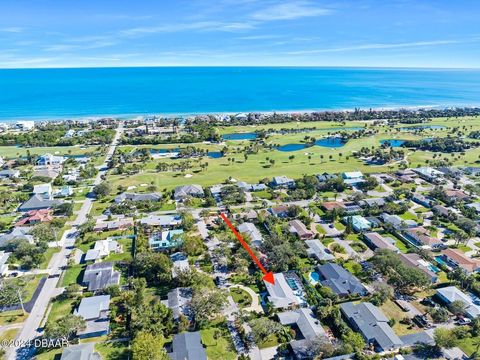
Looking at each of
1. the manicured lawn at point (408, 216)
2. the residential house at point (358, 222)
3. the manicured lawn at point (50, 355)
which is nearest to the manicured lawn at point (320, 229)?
the residential house at point (358, 222)

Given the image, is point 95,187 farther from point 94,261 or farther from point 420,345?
point 420,345

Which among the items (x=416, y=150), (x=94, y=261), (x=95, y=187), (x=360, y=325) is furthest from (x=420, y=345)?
(x=416, y=150)

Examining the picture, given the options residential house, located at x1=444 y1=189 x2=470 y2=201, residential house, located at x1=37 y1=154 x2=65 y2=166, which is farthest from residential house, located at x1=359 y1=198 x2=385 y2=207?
residential house, located at x1=37 y1=154 x2=65 y2=166

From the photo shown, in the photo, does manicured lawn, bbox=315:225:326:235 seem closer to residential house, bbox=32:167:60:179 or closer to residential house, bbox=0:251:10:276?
residential house, bbox=0:251:10:276

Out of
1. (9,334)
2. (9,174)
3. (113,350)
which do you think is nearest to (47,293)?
(9,334)

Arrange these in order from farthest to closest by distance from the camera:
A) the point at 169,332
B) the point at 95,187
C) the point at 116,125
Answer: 1. the point at 116,125
2. the point at 95,187
3. the point at 169,332

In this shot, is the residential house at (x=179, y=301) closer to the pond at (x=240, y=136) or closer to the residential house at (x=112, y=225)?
the residential house at (x=112, y=225)

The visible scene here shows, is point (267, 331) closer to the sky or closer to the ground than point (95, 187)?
closer to the ground
